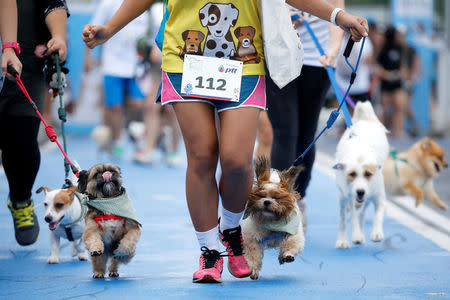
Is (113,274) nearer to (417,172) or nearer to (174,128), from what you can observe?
(417,172)

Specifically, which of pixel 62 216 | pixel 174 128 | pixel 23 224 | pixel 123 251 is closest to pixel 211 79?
pixel 123 251

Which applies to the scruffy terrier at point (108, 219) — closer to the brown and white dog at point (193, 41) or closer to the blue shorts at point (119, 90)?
the brown and white dog at point (193, 41)

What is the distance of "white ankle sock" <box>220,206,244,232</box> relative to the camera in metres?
4.57

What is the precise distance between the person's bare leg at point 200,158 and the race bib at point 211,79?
9 cm

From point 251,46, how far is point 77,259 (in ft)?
6.72

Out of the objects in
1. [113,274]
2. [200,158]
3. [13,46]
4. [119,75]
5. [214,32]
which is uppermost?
[214,32]

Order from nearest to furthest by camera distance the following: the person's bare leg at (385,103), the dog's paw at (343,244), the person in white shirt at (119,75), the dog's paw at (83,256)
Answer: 1. the dog's paw at (83,256)
2. the dog's paw at (343,244)
3. the person in white shirt at (119,75)
4. the person's bare leg at (385,103)

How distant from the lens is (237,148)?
4.30 m

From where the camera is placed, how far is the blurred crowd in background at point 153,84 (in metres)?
11.5

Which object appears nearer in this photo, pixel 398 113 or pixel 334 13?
pixel 334 13

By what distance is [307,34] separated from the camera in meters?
6.05

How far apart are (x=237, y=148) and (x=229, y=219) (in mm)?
501

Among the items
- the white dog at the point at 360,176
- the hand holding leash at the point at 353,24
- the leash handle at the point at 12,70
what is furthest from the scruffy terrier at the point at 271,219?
the leash handle at the point at 12,70

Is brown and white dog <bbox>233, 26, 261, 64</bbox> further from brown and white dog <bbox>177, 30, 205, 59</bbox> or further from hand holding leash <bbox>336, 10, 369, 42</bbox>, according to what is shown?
hand holding leash <bbox>336, 10, 369, 42</bbox>
